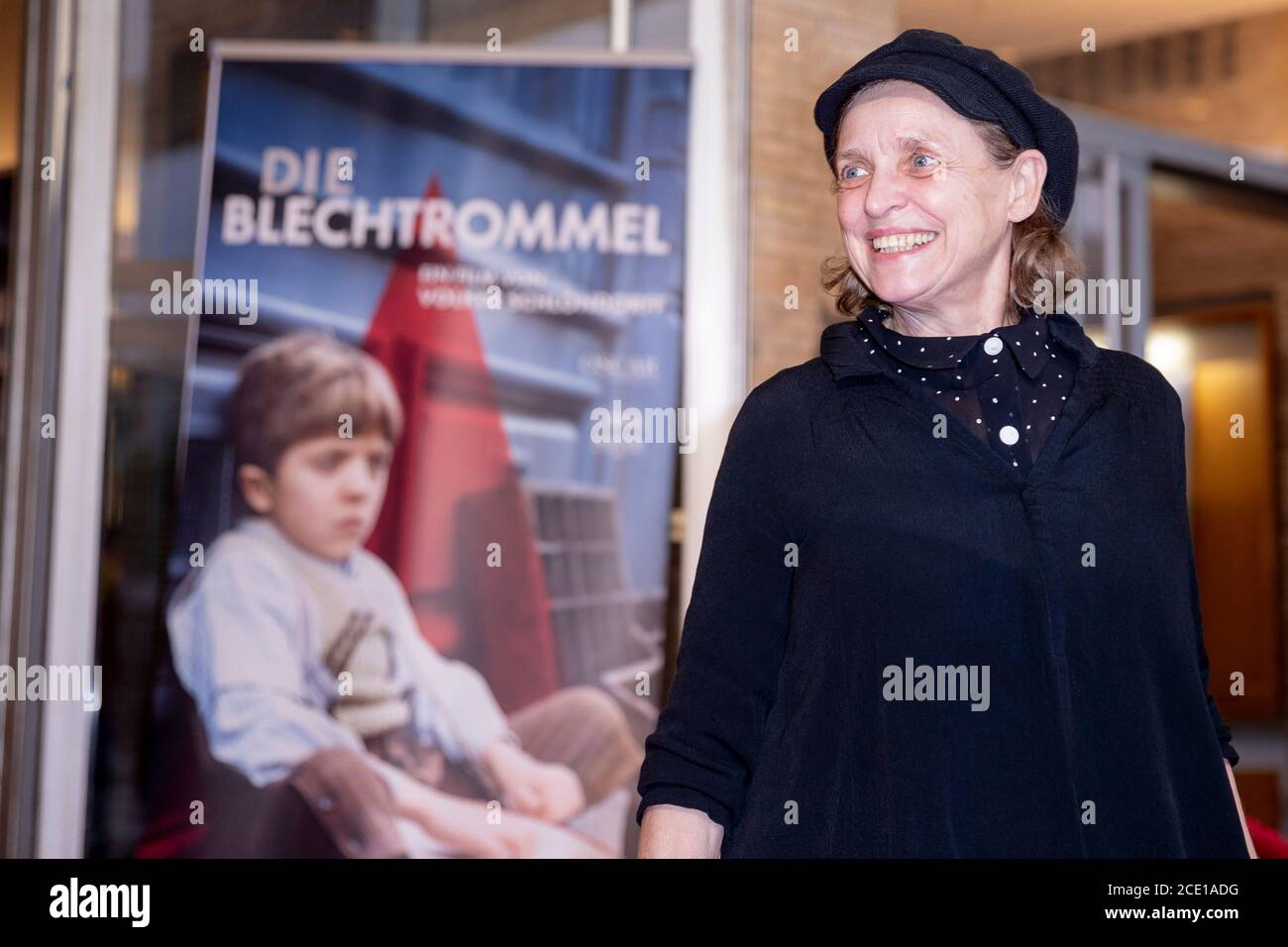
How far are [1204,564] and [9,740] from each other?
682 cm

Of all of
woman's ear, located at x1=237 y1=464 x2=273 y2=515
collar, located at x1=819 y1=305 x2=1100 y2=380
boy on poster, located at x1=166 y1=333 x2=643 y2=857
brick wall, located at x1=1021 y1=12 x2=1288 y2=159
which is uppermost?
brick wall, located at x1=1021 y1=12 x2=1288 y2=159

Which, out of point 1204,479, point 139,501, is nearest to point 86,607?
point 139,501

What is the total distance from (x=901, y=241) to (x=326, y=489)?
218cm

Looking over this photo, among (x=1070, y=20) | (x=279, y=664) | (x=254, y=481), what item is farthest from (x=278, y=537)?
(x=1070, y=20)

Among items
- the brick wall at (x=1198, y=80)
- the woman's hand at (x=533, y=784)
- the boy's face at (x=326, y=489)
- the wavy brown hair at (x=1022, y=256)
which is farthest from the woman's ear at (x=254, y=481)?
the brick wall at (x=1198, y=80)

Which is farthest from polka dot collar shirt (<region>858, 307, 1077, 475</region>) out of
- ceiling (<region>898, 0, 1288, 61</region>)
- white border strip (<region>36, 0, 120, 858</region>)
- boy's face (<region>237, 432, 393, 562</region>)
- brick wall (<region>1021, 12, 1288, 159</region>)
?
brick wall (<region>1021, 12, 1288, 159</region>)

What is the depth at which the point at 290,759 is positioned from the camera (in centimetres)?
318

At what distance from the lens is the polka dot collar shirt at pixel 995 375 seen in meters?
1.37

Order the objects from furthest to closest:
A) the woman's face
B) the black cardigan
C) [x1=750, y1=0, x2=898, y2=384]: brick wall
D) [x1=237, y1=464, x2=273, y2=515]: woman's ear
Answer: [x1=750, y1=0, x2=898, y2=384]: brick wall < [x1=237, y1=464, x2=273, y2=515]: woman's ear < the woman's face < the black cardigan

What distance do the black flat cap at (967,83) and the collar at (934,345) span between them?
0.20 metres

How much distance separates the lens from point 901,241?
142cm

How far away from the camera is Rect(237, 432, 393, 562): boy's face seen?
328 cm

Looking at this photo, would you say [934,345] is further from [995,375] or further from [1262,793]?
[1262,793]

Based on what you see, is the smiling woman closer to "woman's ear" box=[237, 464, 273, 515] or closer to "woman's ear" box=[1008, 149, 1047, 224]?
"woman's ear" box=[1008, 149, 1047, 224]
